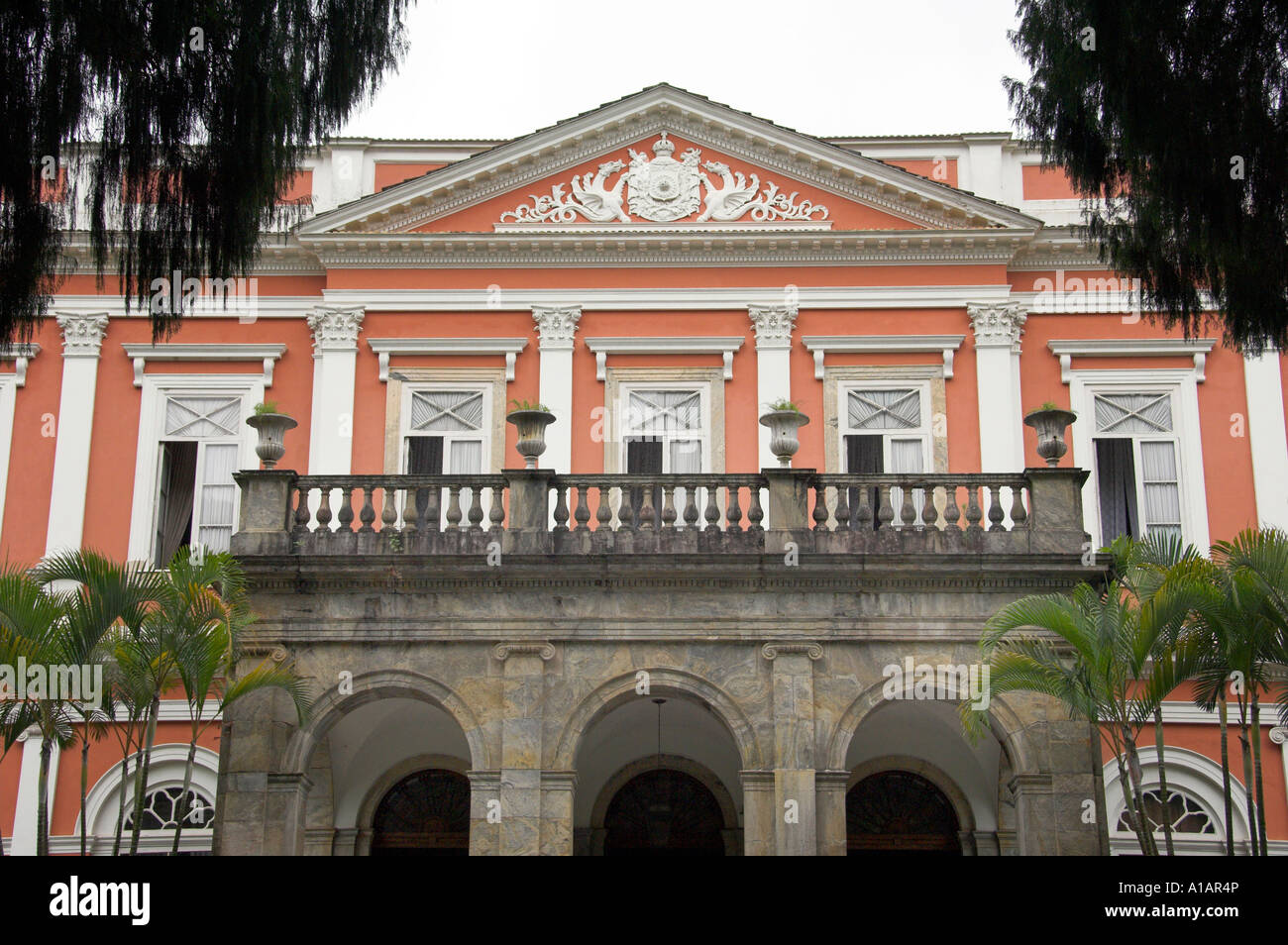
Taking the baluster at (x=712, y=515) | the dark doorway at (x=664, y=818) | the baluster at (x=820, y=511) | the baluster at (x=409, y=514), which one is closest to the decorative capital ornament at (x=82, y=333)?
the baluster at (x=409, y=514)

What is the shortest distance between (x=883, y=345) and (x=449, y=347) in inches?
243

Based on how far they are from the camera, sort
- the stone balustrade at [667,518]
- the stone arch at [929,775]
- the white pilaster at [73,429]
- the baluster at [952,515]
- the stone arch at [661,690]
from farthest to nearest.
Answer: the white pilaster at [73,429] → the stone arch at [929,775] → the baluster at [952,515] → the stone balustrade at [667,518] → the stone arch at [661,690]

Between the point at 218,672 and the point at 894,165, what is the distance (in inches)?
494

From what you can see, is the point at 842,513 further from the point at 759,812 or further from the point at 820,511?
the point at 759,812

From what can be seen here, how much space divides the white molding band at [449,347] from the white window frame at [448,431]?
44 cm

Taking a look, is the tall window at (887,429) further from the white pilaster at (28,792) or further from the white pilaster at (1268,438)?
the white pilaster at (28,792)

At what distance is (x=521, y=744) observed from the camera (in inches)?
608

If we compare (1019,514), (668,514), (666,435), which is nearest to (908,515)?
(1019,514)

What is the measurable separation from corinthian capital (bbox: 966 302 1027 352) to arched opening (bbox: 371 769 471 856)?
31.2ft

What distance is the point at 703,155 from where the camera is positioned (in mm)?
23250

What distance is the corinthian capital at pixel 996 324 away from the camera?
22.5 m

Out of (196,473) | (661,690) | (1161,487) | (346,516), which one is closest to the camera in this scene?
(661,690)
